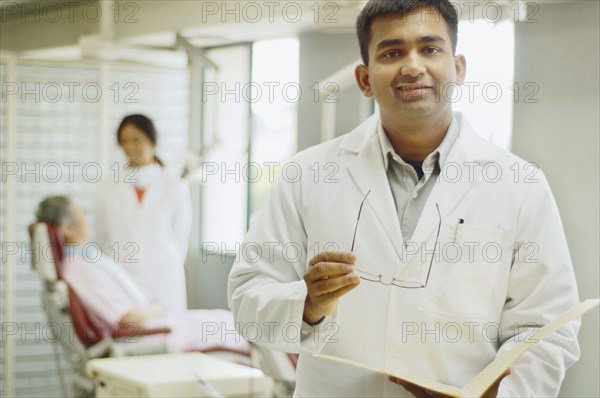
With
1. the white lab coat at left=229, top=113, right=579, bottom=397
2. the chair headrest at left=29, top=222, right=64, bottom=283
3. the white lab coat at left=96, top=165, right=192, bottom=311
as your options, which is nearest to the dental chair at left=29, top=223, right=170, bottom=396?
the chair headrest at left=29, top=222, right=64, bottom=283

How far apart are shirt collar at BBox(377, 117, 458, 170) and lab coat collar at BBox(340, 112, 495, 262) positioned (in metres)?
0.01

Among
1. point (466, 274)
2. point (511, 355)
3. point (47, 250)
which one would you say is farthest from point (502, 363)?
point (47, 250)

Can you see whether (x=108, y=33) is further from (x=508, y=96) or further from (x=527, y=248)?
(x=527, y=248)

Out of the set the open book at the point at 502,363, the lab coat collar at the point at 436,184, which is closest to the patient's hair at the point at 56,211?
the lab coat collar at the point at 436,184

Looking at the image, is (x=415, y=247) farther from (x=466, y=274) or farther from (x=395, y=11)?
(x=395, y=11)

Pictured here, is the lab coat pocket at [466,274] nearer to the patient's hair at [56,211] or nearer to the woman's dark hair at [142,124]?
the woman's dark hair at [142,124]

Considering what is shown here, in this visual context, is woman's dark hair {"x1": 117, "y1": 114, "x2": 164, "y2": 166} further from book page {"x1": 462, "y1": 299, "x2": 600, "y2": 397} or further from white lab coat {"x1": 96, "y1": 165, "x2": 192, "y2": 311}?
book page {"x1": 462, "y1": 299, "x2": 600, "y2": 397}

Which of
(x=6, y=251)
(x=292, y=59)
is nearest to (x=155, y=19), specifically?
(x=292, y=59)

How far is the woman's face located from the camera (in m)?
2.38

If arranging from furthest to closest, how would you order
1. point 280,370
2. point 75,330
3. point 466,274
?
point 75,330 < point 280,370 < point 466,274

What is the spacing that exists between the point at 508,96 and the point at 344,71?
45 centimetres

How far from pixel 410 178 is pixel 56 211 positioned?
1.45m

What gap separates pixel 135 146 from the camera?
2385mm

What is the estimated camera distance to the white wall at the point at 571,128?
1.83 meters
